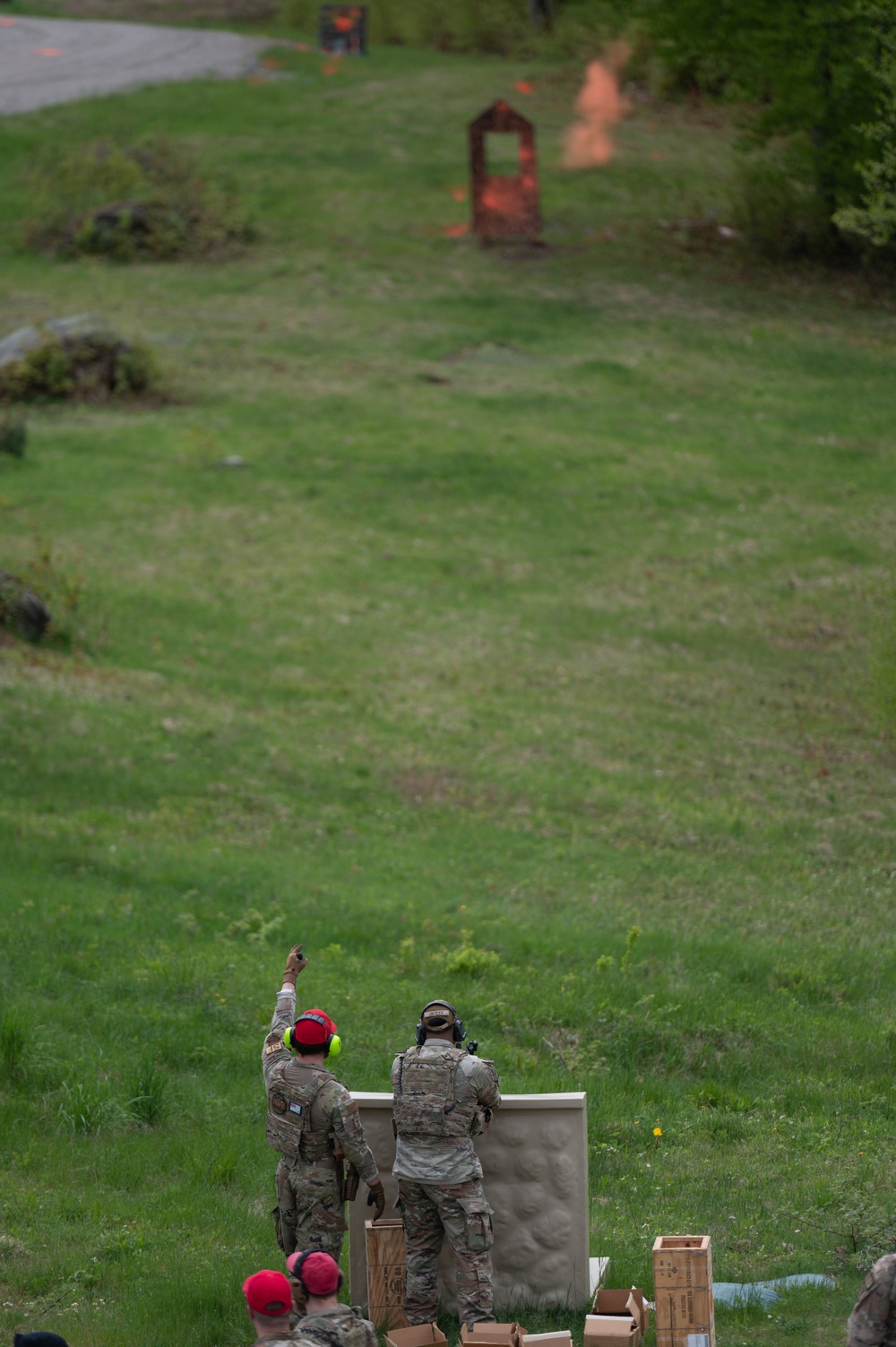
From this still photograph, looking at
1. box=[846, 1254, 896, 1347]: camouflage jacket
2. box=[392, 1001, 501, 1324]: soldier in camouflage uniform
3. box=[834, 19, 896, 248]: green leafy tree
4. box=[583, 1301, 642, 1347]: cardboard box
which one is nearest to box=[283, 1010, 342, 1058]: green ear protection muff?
box=[392, 1001, 501, 1324]: soldier in camouflage uniform

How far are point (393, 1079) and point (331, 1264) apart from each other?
160cm

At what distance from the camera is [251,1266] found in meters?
8.76

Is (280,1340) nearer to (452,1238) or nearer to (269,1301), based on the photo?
(269,1301)

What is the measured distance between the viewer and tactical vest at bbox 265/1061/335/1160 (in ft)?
26.8

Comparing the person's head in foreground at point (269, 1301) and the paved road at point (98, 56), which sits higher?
the paved road at point (98, 56)


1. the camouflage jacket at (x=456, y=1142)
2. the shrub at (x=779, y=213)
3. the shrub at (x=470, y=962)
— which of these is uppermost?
the shrub at (x=779, y=213)

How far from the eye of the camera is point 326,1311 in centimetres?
668

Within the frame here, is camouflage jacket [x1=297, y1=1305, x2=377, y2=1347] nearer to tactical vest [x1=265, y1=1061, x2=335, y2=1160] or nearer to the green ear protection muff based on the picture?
tactical vest [x1=265, y1=1061, x2=335, y2=1160]

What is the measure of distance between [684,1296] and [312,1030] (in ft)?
7.74

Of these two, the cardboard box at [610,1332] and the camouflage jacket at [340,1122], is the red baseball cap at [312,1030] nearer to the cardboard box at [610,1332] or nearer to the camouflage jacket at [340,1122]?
the camouflage jacket at [340,1122]

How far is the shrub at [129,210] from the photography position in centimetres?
4297

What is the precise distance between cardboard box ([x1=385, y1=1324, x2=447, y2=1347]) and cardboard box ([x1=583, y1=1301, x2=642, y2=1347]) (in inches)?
30.0

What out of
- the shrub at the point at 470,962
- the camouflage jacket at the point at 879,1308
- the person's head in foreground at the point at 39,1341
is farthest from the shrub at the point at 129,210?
the camouflage jacket at the point at 879,1308

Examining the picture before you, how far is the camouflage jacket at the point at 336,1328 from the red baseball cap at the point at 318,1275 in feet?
0.31
